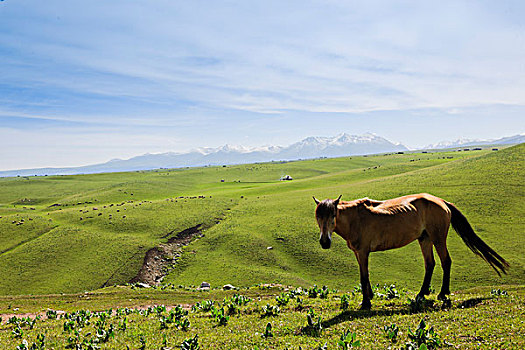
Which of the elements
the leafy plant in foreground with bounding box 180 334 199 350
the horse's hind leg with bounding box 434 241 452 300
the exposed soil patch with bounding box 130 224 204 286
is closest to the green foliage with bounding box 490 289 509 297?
the horse's hind leg with bounding box 434 241 452 300

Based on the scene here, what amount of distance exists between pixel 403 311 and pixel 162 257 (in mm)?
46869

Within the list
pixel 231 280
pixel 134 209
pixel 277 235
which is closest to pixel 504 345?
pixel 231 280

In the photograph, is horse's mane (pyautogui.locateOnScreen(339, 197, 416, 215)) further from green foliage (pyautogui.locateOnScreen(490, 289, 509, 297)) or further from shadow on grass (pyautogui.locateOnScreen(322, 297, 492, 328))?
green foliage (pyautogui.locateOnScreen(490, 289, 509, 297))

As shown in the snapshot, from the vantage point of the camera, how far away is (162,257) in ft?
171

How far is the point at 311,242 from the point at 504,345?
4481 cm

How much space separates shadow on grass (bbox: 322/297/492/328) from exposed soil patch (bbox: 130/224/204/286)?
37.6 m

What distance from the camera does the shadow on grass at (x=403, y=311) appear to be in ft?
38.3

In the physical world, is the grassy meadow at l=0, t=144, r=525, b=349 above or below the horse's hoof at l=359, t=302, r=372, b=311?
below

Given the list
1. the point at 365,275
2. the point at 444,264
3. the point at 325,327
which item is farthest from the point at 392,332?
the point at 444,264

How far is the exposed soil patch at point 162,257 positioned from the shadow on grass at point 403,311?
123ft

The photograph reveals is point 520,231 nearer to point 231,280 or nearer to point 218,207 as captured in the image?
point 231,280

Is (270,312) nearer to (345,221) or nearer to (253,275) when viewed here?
(345,221)

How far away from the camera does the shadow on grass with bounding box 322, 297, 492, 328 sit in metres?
11.7

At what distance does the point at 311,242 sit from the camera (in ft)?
172
